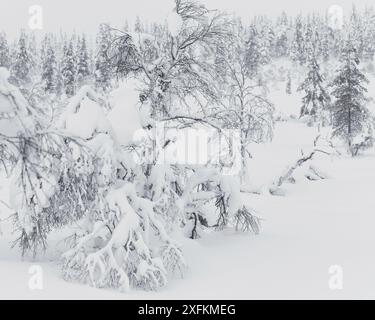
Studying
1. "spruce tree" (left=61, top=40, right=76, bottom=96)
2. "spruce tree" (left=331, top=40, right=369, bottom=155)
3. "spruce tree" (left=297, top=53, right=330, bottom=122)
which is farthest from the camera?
"spruce tree" (left=61, top=40, right=76, bottom=96)

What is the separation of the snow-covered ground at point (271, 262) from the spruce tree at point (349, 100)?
21.0m

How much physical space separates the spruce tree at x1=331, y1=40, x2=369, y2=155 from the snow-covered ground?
828 inches

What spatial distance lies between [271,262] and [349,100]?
3245cm

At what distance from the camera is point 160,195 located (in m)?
10.9

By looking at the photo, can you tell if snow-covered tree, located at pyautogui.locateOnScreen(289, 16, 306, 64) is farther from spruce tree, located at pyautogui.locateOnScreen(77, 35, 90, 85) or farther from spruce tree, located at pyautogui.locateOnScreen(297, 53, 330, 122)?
spruce tree, located at pyautogui.locateOnScreen(77, 35, 90, 85)

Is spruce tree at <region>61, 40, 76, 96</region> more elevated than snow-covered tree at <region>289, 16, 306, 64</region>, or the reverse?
snow-covered tree at <region>289, 16, 306, 64</region>

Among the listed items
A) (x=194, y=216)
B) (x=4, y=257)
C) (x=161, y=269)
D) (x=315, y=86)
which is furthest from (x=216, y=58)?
(x=315, y=86)

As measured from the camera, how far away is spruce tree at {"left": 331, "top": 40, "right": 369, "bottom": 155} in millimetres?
40938

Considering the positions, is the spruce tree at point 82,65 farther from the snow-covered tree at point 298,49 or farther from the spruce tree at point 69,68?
the snow-covered tree at point 298,49

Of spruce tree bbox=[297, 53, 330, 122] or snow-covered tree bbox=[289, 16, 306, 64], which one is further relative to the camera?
snow-covered tree bbox=[289, 16, 306, 64]

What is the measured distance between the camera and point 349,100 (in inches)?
1613

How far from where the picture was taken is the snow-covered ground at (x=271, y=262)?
28.3 feet

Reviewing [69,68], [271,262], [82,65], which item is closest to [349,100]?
[271,262]

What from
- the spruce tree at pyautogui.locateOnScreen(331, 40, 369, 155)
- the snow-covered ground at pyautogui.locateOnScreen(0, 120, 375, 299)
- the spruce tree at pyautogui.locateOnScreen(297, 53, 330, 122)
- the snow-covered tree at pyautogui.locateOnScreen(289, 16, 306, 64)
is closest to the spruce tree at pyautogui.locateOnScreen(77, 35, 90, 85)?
the spruce tree at pyautogui.locateOnScreen(297, 53, 330, 122)
